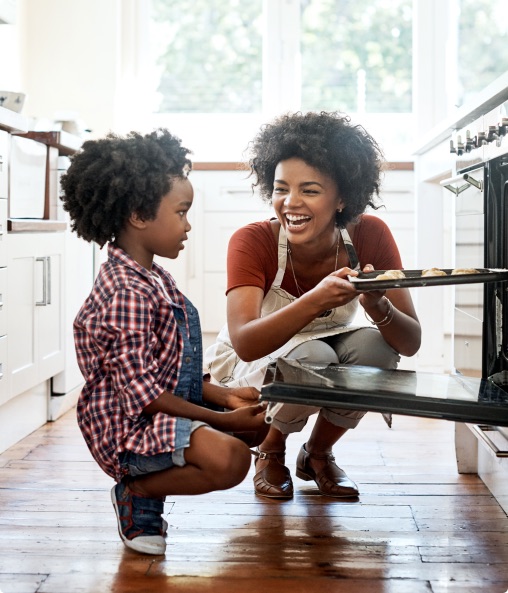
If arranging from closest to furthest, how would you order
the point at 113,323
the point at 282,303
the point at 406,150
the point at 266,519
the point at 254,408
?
the point at 113,323 → the point at 254,408 → the point at 266,519 → the point at 282,303 → the point at 406,150

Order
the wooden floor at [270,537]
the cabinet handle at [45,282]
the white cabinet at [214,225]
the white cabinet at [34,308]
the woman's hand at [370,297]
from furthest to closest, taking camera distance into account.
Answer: the white cabinet at [214,225], the cabinet handle at [45,282], the white cabinet at [34,308], the woman's hand at [370,297], the wooden floor at [270,537]

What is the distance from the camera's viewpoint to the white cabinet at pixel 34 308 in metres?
2.59

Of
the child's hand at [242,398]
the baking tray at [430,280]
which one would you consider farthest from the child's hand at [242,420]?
the baking tray at [430,280]

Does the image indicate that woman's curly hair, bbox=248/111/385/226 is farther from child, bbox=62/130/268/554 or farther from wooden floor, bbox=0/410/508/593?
wooden floor, bbox=0/410/508/593

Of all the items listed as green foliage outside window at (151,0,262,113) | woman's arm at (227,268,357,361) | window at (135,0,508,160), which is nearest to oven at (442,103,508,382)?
woman's arm at (227,268,357,361)

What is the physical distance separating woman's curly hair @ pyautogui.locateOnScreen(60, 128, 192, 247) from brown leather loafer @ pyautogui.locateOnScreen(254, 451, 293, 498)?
0.67 meters

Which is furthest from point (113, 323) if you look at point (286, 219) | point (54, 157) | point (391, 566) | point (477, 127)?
point (54, 157)

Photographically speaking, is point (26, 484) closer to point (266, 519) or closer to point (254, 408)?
point (266, 519)

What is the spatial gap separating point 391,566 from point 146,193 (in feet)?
2.69

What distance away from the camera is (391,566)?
1643 mm

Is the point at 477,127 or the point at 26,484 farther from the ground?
the point at 477,127

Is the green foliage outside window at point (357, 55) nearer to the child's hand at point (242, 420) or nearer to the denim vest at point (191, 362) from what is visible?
the denim vest at point (191, 362)

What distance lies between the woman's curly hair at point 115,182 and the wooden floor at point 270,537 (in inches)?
23.8

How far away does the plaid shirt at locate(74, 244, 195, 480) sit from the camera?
158cm
